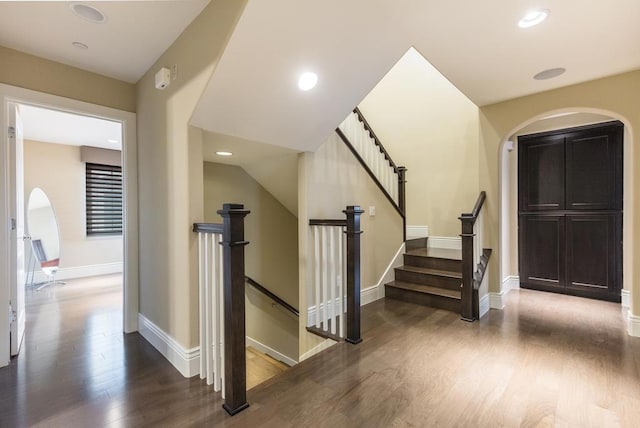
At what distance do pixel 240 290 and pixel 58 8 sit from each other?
222cm

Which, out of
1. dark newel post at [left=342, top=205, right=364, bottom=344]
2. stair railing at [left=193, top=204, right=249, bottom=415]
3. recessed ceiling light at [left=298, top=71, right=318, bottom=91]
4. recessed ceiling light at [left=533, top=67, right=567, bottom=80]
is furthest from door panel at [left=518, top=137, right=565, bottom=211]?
stair railing at [left=193, top=204, right=249, bottom=415]

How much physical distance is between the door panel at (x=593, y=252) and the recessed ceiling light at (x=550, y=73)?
203cm

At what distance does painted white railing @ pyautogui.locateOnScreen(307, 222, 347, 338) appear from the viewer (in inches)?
112

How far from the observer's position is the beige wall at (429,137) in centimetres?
437

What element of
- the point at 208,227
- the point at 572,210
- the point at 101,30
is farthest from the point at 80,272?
the point at 572,210

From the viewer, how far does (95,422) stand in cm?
165

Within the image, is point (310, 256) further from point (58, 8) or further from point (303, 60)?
point (58, 8)

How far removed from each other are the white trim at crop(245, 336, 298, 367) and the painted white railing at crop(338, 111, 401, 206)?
272cm

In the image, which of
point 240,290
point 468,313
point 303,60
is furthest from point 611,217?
point 240,290

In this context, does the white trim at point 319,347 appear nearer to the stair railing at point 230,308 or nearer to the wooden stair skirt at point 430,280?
the stair railing at point 230,308

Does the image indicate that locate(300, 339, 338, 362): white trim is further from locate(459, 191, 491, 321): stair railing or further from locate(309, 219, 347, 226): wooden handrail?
locate(459, 191, 491, 321): stair railing

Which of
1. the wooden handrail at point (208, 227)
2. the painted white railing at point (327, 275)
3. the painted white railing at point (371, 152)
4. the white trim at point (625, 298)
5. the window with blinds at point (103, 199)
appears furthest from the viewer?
the window with blinds at point (103, 199)

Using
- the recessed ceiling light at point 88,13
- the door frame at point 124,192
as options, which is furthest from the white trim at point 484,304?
the recessed ceiling light at point 88,13

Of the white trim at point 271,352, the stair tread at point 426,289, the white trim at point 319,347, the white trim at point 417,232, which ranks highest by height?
the white trim at point 417,232
